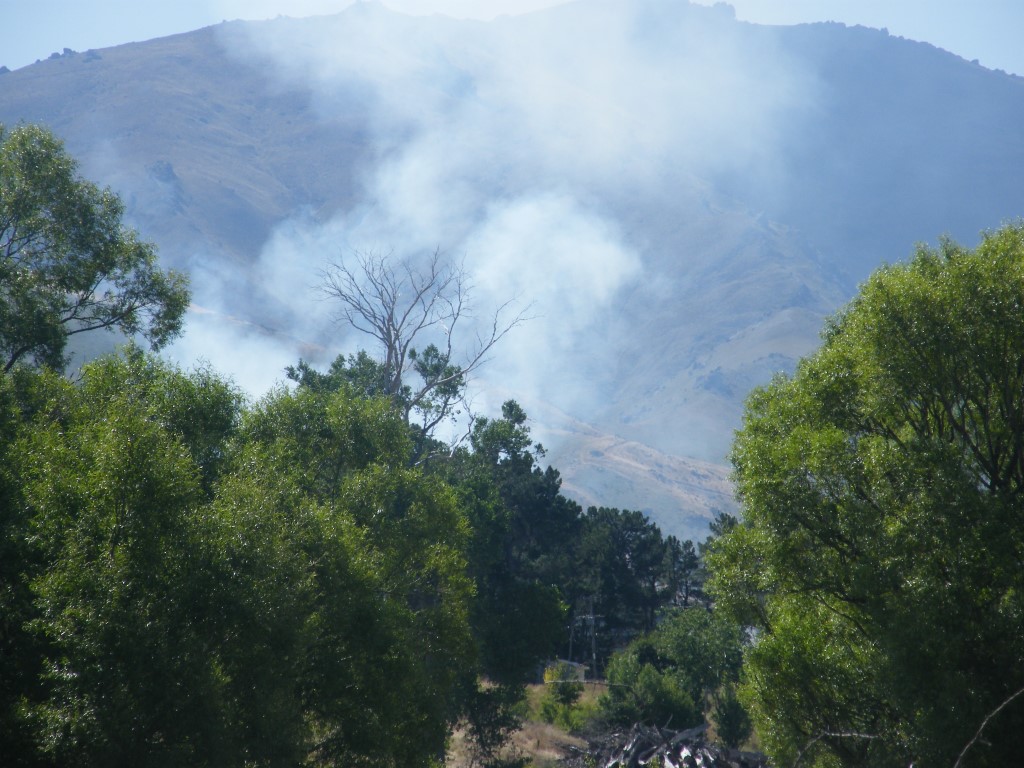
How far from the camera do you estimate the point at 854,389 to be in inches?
691

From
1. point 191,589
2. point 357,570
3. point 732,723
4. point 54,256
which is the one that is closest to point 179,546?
point 191,589

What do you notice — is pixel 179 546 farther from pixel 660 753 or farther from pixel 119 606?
pixel 660 753

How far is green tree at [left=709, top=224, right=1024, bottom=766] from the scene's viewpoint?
14.1 meters

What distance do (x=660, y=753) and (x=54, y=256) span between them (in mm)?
26876

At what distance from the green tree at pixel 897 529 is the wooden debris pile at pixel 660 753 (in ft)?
46.7

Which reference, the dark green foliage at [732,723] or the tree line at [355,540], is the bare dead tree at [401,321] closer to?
the tree line at [355,540]

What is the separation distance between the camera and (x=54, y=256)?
22016 mm

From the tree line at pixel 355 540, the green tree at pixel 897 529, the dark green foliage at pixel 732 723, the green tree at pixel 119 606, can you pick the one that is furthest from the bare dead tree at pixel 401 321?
the green tree at pixel 119 606

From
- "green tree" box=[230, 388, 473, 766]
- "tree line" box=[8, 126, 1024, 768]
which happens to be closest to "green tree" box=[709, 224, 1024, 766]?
"tree line" box=[8, 126, 1024, 768]

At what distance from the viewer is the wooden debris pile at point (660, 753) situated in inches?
1246

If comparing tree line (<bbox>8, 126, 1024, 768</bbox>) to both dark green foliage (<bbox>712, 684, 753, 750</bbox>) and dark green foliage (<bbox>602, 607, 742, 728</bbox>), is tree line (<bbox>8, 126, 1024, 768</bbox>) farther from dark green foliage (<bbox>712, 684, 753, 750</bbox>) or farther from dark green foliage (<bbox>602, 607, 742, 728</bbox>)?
dark green foliage (<bbox>712, 684, 753, 750</bbox>)

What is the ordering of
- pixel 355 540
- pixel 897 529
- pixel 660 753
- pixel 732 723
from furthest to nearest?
pixel 732 723 < pixel 660 753 < pixel 355 540 < pixel 897 529

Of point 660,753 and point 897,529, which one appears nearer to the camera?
point 897,529

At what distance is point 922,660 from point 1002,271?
23.5 feet
